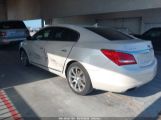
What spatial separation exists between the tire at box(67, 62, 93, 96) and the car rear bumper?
0.15 m

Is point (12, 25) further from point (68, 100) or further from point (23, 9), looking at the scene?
point (23, 9)

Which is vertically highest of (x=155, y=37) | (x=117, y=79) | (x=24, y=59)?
(x=155, y=37)

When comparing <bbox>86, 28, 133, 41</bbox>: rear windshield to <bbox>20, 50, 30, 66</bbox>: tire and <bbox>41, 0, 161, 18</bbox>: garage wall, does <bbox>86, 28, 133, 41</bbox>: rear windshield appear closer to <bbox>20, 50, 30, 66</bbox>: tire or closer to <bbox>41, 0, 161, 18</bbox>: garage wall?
<bbox>20, 50, 30, 66</bbox>: tire

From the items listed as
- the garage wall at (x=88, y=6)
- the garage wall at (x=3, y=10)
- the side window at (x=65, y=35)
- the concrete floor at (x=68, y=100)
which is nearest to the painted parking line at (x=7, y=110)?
the concrete floor at (x=68, y=100)

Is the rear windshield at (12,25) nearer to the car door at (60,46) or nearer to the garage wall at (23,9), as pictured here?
the car door at (60,46)

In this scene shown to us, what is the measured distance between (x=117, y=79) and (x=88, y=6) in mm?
9615

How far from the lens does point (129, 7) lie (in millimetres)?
10359

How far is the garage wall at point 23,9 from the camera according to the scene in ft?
64.0

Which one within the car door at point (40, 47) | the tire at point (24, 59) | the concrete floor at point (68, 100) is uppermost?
the car door at point (40, 47)

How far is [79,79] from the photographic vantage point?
4.37 m

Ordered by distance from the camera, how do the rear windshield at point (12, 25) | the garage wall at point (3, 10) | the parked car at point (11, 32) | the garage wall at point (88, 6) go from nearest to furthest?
the garage wall at point (88, 6)
the parked car at point (11, 32)
the rear windshield at point (12, 25)
the garage wall at point (3, 10)

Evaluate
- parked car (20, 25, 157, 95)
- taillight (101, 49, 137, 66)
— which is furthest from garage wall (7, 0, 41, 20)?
taillight (101, 49, 137, 66)

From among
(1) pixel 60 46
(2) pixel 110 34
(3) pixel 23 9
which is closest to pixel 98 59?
(2) pixel 110 34

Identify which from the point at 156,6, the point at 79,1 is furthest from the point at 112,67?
the point at 79,1
